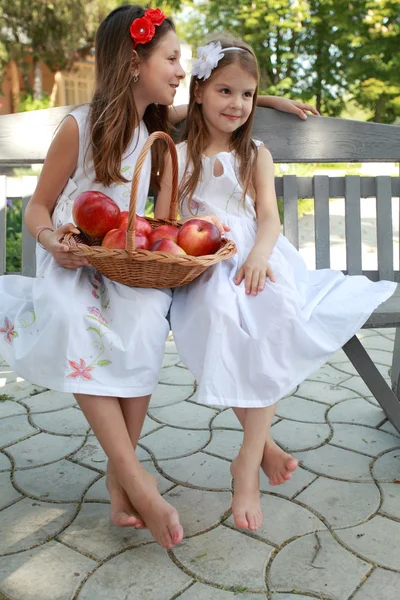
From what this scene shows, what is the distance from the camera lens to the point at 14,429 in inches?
109

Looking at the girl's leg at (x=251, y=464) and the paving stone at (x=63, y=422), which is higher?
the girl's leg at (x=251, y=464)

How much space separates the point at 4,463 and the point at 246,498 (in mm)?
1053

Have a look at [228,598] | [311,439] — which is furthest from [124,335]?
[311,439]

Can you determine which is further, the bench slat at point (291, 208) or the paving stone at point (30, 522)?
the bench slat at point (291, 208)

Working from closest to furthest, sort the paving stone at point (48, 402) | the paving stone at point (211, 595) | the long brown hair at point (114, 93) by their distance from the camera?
the paving stone at point (211, 595)
the long brown hair at point (114, 93)
the paving stone at point (48, 402)

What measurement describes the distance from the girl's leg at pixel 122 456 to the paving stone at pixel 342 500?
1.90 ft

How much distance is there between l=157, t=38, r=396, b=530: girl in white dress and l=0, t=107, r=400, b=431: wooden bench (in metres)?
0.34

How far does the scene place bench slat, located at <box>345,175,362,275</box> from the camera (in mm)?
2756

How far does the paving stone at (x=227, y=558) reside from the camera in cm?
174

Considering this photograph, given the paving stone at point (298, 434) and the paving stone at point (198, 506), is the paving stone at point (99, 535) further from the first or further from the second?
the paving stone at point (298, 434)

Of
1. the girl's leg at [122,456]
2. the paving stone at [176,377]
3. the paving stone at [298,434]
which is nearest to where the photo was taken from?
the girl's leg at [122,456]

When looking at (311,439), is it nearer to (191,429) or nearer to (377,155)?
(191,429)

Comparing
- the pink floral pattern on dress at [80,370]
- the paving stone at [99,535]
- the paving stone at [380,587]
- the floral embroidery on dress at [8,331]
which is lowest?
the paving stone at [99,535]

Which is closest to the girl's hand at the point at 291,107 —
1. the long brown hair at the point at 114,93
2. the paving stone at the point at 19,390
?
the long brown hair at the point at 114,93
